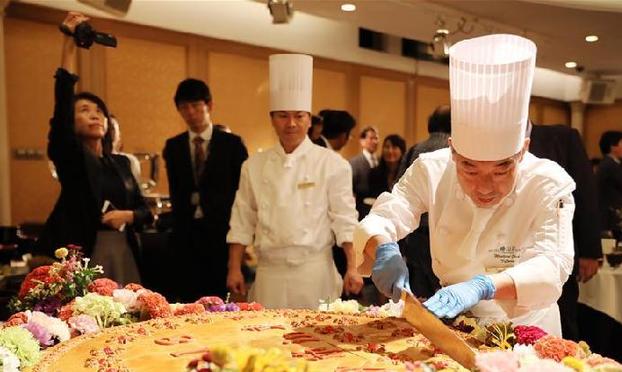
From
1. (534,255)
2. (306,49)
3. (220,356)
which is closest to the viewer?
(220,356)

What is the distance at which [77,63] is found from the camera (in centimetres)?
505

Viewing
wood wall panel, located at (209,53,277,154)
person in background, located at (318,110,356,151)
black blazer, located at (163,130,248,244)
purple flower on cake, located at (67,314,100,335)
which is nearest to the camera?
purple flower on cake, located at (67,314,100,335)

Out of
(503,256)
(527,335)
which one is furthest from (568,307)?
(527,335)

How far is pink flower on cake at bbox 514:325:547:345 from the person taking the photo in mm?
1326

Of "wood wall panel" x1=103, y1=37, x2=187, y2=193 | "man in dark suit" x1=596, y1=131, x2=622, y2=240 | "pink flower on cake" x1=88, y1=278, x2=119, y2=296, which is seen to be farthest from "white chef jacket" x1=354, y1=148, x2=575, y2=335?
"wood wall panel" x1=103, y1=37, x2=187, y2=193

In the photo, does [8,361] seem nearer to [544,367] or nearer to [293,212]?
[544,367]

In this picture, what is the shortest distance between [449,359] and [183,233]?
6.85 feet

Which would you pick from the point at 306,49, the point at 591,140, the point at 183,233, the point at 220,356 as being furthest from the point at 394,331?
the point at 591,140

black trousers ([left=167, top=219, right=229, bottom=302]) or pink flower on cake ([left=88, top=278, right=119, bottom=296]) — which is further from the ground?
pink flower on cake ([left=88, top=278, right=119, bottom=296])

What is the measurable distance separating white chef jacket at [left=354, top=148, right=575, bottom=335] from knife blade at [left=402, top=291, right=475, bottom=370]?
0.28m

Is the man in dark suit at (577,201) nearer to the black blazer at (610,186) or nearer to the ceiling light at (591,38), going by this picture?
the black blazer at (610,186)

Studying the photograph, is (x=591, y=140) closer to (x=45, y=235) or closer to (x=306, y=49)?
(x=306, y=49)

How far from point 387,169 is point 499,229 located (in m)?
3.18

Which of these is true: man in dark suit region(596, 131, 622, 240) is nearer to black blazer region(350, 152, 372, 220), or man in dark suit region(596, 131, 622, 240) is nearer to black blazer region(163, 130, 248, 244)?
black blazer region(350, 152, 372, 220)
